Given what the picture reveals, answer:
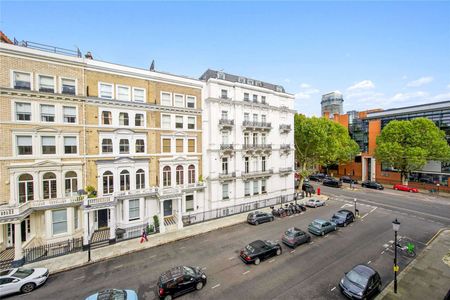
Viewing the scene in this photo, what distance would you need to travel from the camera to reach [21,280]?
40.1ft

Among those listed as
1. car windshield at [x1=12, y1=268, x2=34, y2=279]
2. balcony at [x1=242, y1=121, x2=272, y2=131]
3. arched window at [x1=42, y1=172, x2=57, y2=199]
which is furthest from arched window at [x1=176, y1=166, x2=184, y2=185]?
car windshield at [x1=12, y1=268, x2=34, y2=279]

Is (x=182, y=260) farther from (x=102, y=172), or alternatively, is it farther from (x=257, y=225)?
(x=102, y=172)

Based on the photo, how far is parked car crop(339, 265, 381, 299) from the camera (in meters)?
11.2

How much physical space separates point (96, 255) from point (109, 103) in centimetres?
1447

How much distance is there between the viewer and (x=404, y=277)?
13.7 meters

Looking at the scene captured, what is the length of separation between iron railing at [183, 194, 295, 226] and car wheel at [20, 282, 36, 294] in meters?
13.1

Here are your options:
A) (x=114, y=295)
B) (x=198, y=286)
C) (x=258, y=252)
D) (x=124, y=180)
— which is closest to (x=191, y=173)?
(x=124, y=180)

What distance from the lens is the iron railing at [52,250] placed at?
16062 mm

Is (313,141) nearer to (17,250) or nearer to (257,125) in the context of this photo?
(257,125)

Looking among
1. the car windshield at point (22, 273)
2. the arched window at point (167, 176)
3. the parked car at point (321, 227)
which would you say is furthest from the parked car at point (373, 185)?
the car windshield at point (22, 273)

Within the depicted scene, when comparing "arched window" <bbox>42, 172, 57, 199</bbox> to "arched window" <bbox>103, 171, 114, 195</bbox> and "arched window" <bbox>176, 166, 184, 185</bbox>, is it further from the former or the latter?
"arched window" <bbox>176, 166, 184, 185</bbox>

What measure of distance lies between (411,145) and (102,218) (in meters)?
55.7

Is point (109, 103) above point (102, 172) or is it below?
above

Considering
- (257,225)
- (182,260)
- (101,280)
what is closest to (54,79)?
(101,280)
